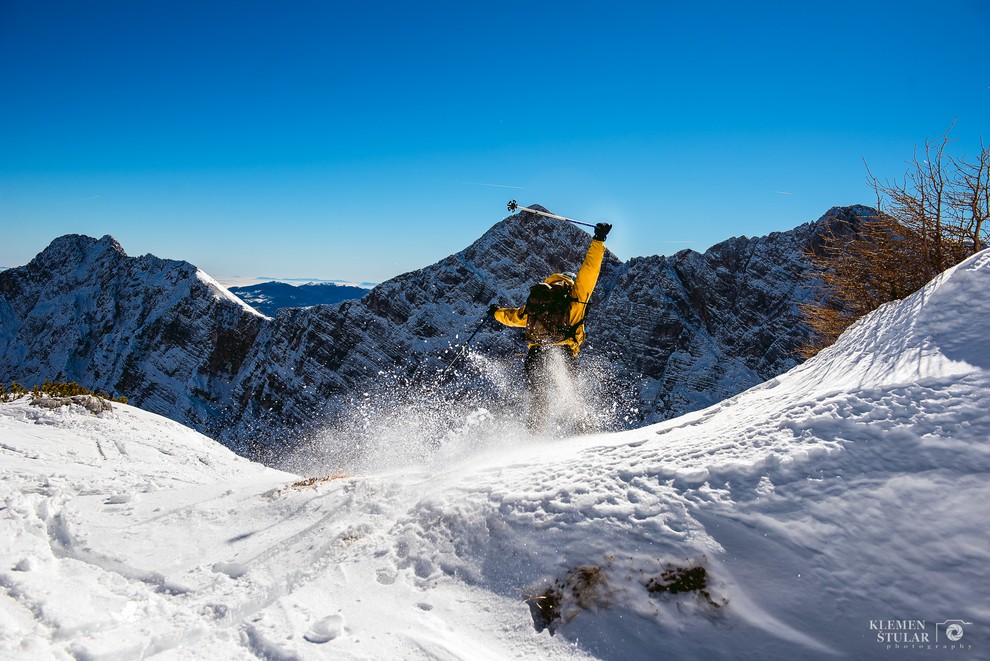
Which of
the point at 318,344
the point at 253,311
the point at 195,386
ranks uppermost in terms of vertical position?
the point at 253,311

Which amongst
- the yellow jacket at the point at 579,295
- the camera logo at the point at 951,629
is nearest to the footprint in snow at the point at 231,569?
the camera logo at the point at 951,629

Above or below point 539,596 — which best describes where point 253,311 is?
above

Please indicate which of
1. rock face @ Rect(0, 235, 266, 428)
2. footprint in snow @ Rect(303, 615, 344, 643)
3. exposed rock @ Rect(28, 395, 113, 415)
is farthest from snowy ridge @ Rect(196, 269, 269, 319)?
footprint in snow @ Rect(303, 615, 344, 643)

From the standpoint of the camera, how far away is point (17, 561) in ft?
15.4

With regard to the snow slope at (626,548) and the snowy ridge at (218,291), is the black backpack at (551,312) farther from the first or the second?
the snowy ridge at (218,291)

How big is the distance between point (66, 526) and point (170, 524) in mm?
1015

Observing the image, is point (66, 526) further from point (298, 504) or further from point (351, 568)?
point (351, 568)

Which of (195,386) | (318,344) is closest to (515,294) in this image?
(318,344)

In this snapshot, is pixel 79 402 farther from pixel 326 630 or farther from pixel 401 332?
pixel 401 332

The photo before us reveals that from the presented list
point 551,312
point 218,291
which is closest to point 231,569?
point 551,312

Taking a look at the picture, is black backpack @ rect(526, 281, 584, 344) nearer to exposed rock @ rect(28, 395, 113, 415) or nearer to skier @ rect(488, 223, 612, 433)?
skier @ rect(488, 223, 612, 433)

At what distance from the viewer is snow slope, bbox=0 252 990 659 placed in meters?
3.65

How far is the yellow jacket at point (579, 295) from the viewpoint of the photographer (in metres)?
10.7

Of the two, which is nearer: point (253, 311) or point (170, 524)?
point (170, 524)
